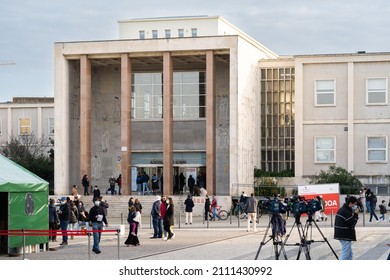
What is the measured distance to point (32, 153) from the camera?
6931cm

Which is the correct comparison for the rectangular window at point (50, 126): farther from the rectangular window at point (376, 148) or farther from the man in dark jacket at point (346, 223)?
the man in dark jacket at point (346, 223)

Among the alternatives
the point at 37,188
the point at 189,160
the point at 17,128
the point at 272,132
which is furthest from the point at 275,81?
the point at 37,188

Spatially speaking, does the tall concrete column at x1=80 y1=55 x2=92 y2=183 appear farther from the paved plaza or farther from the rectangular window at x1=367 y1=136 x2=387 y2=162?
the paved plaza

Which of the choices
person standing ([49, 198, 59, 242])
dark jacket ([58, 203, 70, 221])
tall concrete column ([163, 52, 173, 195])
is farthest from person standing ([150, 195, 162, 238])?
tall concrete column ([163, 52, 173, 195])

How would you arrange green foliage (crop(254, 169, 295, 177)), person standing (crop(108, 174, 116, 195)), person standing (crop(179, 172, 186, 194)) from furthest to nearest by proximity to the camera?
1. person standing (crop(179, 172, 186, 194))
2. green foliage (crop(254, 169, 295, 177))
3. person standing (crop(108, 174, 116, 195))

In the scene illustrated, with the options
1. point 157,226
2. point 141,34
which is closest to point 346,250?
point 157,226

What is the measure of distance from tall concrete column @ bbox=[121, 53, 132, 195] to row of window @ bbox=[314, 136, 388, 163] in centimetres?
1148

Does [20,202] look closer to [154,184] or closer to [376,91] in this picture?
[154,184]

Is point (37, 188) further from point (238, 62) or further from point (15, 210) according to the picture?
point (238, 62)

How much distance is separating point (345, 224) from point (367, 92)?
139 ft

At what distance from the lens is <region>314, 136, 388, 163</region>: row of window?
5653 centimetres

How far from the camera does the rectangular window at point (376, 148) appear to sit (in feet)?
185
